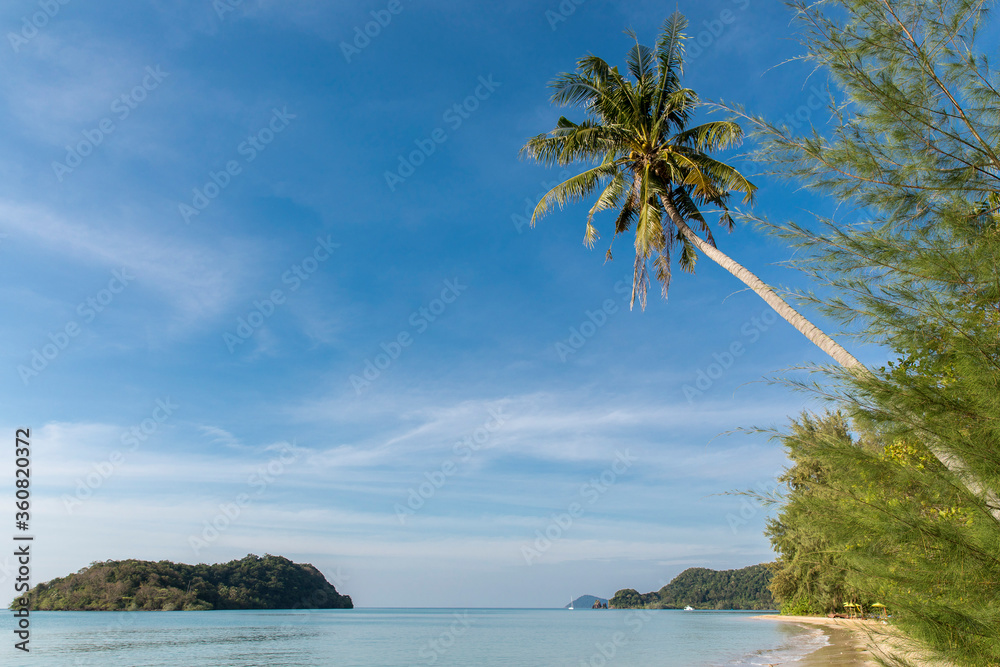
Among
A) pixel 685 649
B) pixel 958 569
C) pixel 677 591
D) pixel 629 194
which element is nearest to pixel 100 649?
pixel 685 649

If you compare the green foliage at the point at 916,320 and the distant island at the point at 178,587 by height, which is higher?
the green foliage at the point at 916,320

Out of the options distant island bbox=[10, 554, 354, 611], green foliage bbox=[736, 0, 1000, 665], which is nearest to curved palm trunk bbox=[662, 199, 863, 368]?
green foliage bbox=[736, 0, 1000, 665]

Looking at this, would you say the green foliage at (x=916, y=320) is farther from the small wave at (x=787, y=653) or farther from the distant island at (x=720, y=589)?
the distant island at (x=720, y=589)

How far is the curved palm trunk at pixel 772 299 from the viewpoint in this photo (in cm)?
744

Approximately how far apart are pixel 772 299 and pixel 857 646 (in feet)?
68.6

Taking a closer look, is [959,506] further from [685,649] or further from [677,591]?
[677,591]

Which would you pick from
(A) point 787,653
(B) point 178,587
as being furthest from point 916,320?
(B) point 178,587

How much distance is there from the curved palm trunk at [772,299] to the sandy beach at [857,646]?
2.55m

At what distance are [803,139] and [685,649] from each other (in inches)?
1241

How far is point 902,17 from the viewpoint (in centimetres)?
444

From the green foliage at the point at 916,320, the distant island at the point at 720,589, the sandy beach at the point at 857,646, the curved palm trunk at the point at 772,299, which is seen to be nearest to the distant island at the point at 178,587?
the sandy beach at the point at 857,646

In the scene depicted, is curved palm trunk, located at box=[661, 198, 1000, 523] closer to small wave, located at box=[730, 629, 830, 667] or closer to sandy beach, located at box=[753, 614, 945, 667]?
sandy beach, located at box=[753, 614, 945, 667]

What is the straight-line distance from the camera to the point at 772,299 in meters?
9.16

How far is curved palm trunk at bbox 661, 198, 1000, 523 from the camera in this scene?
3.25 m
